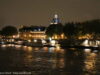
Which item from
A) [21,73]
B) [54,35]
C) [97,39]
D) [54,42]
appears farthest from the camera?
[54,35]

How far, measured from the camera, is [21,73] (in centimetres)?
2459

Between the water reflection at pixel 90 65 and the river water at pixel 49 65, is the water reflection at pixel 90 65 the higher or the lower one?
the lower one

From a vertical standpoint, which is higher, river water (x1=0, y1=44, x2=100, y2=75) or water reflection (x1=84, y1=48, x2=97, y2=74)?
river water (x1=0, y1=44, x2=100, y2=75)

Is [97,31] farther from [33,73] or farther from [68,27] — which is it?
[33,73]

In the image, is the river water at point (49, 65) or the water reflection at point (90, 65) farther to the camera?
the water reflection at point (90, 65)

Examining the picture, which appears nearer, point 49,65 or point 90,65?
point 49,65

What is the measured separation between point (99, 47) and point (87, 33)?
2656 centimetres

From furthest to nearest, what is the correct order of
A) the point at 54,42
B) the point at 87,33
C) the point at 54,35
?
1. the point at 54,35
2. the point at 54,42
3. the point at 87,33

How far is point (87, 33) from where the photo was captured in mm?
110875

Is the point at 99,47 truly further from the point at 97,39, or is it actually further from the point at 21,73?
the point at 21,73

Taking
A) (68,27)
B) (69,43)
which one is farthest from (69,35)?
(69,43)

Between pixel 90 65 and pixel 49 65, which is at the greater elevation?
pixel 49 65

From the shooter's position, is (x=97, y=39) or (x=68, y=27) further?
(x=68, y=27)

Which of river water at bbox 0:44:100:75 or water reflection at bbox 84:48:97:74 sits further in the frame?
water reflection at bbox 84:48:97:74
